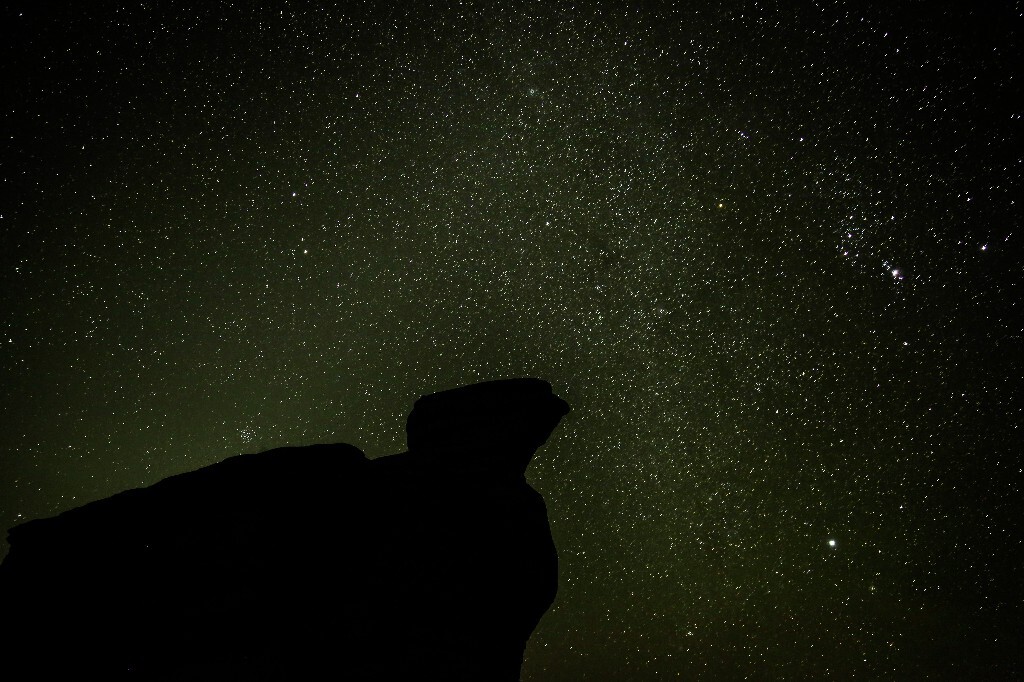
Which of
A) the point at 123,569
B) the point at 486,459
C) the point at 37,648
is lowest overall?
Answer: the point at 37,648

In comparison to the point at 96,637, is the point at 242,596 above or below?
above

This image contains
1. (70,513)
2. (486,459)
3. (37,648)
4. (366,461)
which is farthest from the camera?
(486,459)

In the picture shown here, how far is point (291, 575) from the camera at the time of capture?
3885 mm

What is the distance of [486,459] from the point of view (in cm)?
495

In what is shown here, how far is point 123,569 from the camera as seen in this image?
3652 millimetres

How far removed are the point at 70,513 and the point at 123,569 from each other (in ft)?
2.45

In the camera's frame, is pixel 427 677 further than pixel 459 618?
No

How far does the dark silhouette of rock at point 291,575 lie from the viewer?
11.5 ft

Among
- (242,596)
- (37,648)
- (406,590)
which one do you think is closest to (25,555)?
(37,648)

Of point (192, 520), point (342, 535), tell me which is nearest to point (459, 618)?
point (342, 535)

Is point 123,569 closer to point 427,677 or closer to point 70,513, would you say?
point 70,513

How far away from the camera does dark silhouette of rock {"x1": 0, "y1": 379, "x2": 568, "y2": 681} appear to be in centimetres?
350

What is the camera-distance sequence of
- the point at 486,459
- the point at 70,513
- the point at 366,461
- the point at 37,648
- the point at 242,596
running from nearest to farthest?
1. the point at 37,648
2. the point at 242,596
3. the point at 70,513
4. the point at 366,461
5. the point at 486,459

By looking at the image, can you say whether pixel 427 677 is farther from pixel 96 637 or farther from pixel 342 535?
pixel 96 637
